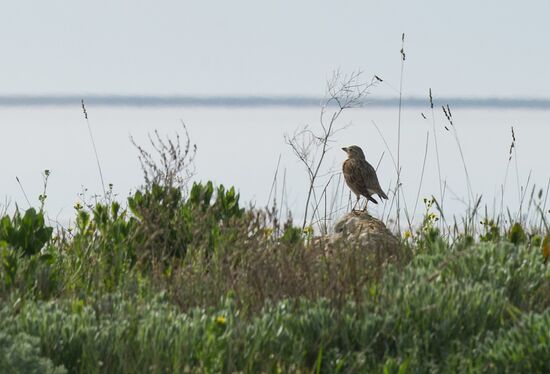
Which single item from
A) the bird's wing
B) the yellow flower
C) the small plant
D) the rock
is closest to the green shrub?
the yellow flower

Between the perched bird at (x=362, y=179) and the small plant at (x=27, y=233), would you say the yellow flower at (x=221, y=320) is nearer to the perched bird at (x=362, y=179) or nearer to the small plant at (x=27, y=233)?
the small plant at (x=27, y=233)

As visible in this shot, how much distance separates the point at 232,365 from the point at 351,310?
0.77 meters

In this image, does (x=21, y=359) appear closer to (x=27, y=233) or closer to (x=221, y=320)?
(x=221, y=320)

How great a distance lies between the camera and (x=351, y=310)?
514 cm

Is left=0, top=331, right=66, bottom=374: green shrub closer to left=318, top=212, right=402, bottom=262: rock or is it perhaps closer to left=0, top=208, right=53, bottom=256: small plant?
left=0, top=208, right=53, bottom=256: small plant

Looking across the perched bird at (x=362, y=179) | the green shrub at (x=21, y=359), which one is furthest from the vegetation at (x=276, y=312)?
the perched bird at (x=362, y=179)

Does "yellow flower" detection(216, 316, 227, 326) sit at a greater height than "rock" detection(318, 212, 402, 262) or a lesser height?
greater

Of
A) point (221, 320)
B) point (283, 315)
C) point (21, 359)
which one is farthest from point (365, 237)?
point (21, 359)

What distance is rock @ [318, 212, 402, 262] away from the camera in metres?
6.93

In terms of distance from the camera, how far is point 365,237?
24.8ft

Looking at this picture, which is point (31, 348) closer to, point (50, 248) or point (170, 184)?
point (50, 248)

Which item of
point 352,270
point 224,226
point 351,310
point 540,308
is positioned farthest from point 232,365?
point 224,226

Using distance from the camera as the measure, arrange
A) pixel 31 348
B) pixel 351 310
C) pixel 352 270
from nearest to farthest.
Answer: pixel 31 348 < pixel 351 310 < pixel 352 270

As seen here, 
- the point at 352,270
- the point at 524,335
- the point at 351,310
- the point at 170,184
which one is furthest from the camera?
the point at 170,184
